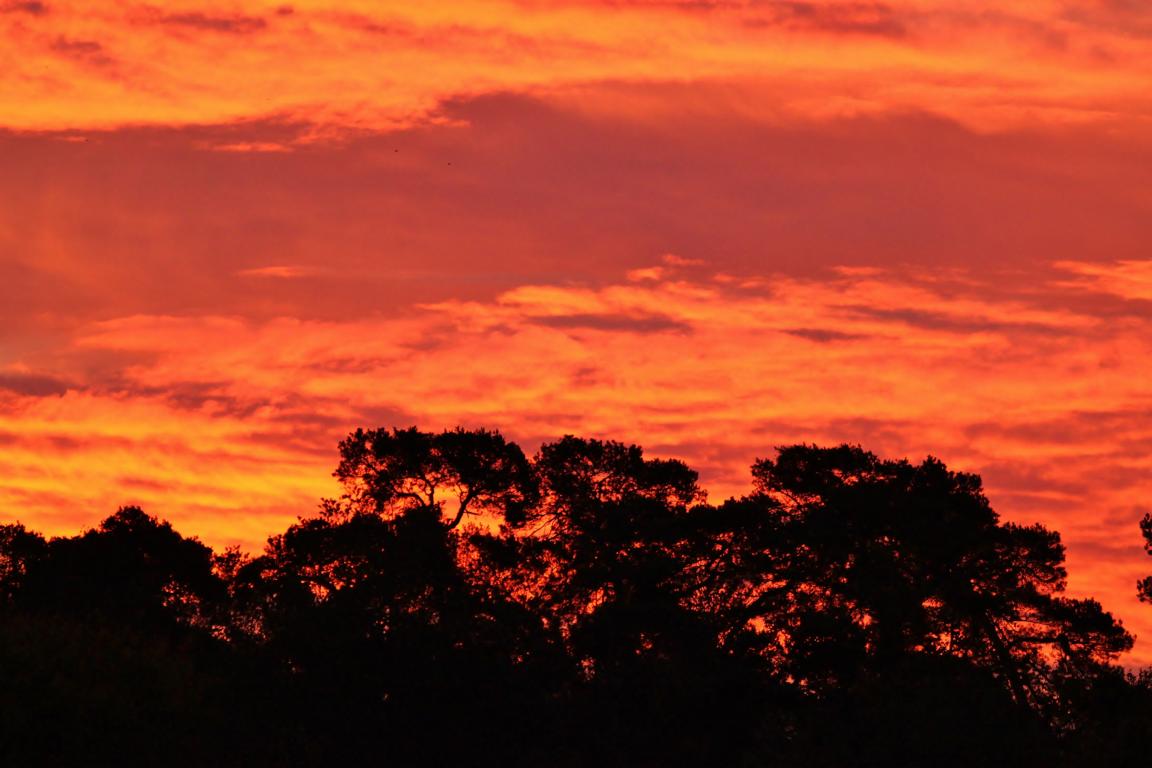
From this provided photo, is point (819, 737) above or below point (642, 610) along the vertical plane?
below

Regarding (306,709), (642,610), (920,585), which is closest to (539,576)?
(642,610)

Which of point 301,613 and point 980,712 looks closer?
point 980,712

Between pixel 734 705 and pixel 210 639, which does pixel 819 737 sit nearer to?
pixel 734 705

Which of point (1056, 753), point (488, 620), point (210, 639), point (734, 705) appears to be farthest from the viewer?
point (210, 639)

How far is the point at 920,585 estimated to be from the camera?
74.1 m

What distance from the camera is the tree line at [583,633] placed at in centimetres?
5603

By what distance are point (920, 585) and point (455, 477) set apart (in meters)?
24.2

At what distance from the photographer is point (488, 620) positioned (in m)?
65.3

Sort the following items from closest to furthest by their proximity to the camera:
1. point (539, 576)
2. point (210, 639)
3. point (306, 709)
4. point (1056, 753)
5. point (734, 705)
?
point (1056, 753), point (306, 709), point (734, 705), point (539, 576), point (210, 639)

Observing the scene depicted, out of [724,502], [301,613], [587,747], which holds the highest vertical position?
[724,502]

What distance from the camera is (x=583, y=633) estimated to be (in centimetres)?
7475

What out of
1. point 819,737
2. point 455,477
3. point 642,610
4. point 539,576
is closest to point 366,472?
point 455,477

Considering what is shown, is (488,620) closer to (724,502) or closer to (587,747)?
(587,747)

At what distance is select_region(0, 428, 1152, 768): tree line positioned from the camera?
2206 inches
